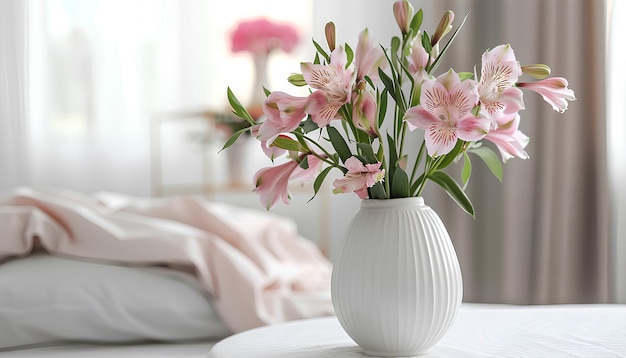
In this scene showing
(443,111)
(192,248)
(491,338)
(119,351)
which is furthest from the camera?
(192,248)

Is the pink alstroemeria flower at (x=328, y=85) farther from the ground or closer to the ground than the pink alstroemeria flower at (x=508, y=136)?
farther from the ground

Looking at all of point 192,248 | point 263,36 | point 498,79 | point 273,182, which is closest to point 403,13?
point 498,79

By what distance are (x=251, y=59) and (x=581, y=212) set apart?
1.53 metres

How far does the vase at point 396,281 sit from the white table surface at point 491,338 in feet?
0.13

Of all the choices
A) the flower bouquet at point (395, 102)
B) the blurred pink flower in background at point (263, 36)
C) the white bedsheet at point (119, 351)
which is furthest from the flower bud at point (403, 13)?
the blurred pink flower in background at point (263, 36)

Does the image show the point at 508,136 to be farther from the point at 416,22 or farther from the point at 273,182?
the point at 273,182

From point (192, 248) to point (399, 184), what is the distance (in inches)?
27.1

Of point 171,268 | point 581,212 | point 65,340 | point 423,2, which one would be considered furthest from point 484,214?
point 65,340

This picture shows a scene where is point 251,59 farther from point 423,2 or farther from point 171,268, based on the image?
point 171,268

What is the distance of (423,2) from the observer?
3.21 m

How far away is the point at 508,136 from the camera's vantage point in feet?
3.29

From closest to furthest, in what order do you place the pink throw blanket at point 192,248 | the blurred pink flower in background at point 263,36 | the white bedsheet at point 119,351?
the white bedsheet at point 119,351 → the pink throw blanket at point 192,248 → the blurred pink flower in background at point 263,36

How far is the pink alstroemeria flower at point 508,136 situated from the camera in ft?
3.26

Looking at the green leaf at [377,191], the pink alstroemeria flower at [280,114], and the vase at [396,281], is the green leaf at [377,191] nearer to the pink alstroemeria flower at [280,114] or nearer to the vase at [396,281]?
the vase at [396,281]
